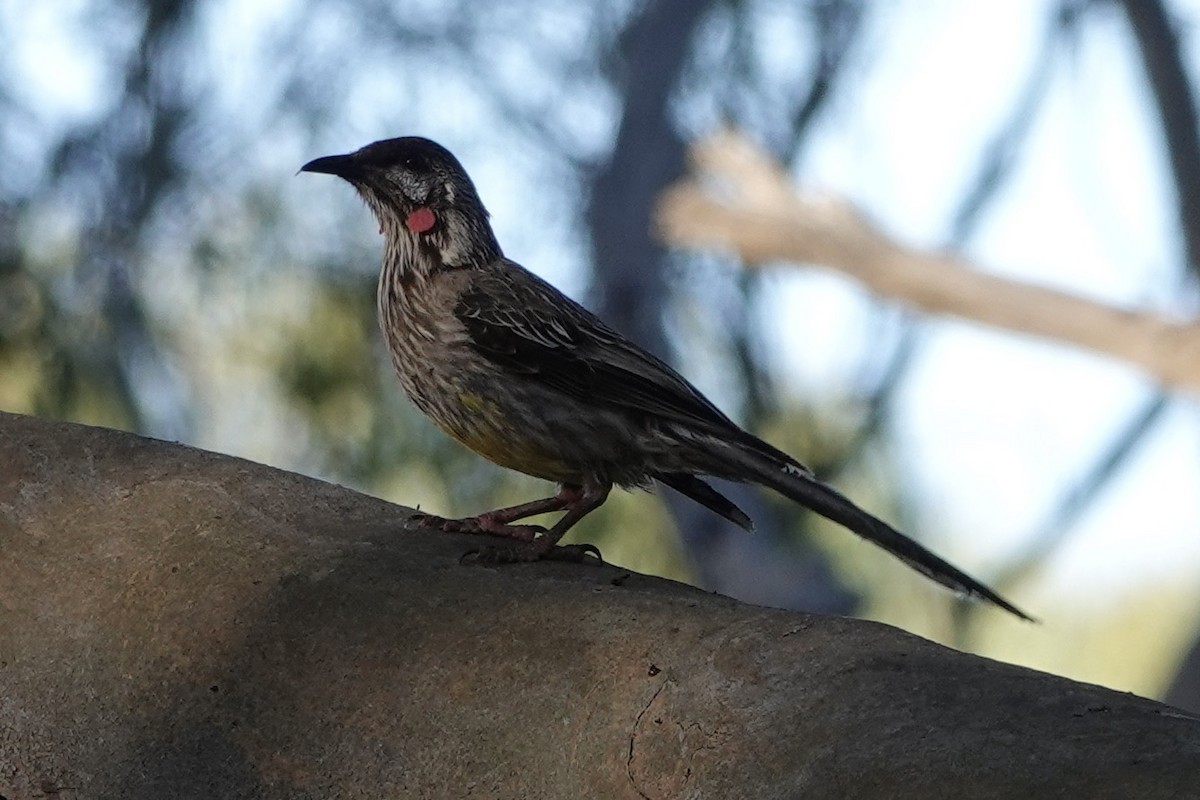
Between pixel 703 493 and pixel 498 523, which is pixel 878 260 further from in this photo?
pixel 498 523

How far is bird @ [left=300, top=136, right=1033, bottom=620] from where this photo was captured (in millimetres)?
3762

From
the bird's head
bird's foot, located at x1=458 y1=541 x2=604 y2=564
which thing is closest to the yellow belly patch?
bird's foot, located at x1=458 y1=541 x2=604 y2=564

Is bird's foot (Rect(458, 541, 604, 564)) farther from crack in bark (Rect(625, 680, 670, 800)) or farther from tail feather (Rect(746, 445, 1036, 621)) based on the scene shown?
crack in bark (Rect(625, 680, 670, 800))

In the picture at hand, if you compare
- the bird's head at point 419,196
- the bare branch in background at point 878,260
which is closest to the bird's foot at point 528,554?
the bird's head at point 419,196

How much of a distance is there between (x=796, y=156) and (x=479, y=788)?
6.43 m

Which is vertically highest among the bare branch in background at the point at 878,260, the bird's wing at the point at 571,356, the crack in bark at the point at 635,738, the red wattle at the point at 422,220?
the bare branch in background at the point at 878,260

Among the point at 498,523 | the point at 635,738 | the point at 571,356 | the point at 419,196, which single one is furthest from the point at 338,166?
the point at 635,738

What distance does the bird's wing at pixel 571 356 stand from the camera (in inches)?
150

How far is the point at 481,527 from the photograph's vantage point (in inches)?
137

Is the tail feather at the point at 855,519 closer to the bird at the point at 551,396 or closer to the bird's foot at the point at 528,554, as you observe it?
the bird at the point at 551,396

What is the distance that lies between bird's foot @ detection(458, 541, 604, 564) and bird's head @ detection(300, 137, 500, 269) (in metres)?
1.04

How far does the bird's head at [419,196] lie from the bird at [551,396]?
0.05ft

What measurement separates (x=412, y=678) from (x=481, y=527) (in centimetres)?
83

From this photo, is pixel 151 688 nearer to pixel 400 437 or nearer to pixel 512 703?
pixel 512 703
